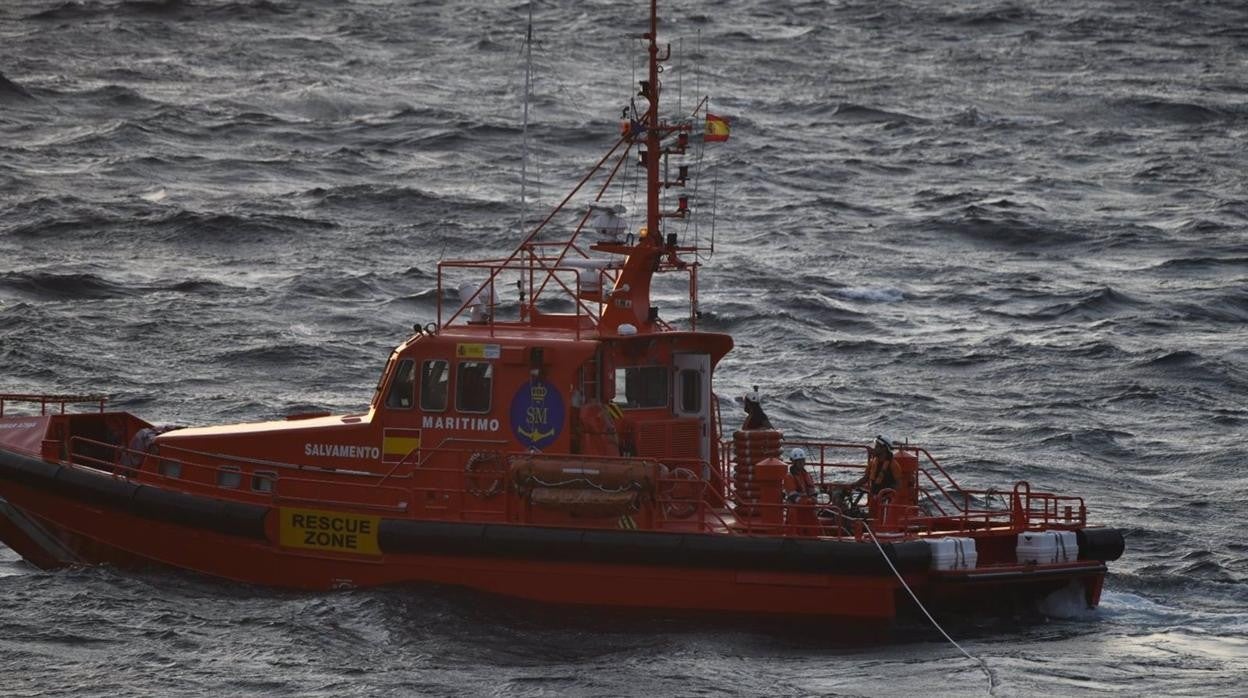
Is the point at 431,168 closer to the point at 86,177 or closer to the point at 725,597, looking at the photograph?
the point at 86,177

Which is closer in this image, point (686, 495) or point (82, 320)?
point (686, 495)

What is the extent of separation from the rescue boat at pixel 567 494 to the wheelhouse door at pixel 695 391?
0.06 ft

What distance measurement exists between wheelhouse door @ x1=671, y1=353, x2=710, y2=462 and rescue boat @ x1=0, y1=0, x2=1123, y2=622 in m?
0.02

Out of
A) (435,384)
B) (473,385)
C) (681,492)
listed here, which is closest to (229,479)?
(435,384)

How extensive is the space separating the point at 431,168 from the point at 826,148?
29.2 feet

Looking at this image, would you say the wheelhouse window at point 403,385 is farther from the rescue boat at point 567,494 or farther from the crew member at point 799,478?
the crew member at point 799,478

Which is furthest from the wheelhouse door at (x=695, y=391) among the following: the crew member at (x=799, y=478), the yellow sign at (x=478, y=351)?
the yellow sign at (x=478, y=351)

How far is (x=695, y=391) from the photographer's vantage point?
16.2m

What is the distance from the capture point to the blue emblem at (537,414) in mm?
15805

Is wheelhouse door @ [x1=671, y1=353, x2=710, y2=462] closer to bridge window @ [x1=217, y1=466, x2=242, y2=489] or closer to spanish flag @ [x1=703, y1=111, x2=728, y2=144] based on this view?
spanish flag @ [x1=703, y1=111, x2=728, y2=144]

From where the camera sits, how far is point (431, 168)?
35781mm

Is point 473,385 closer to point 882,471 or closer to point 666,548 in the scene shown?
point 666,548

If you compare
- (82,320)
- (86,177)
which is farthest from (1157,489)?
(86,177)

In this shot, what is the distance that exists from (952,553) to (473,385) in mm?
4331
